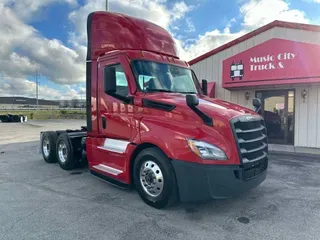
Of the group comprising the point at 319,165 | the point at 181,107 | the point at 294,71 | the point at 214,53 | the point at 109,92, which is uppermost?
the point at 214,53

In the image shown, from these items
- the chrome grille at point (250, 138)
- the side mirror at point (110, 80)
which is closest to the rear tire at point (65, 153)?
the side mirror at point (110, 80)

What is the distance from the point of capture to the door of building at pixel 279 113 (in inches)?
404

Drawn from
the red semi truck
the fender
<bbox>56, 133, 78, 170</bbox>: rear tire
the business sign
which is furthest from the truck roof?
the business sign

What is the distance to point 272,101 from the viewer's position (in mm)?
10719

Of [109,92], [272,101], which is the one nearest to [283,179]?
[109,92]

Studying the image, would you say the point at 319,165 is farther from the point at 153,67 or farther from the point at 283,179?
the point at 153,67

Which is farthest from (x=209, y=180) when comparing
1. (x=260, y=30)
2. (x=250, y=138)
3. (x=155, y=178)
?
(x=260, y=30)

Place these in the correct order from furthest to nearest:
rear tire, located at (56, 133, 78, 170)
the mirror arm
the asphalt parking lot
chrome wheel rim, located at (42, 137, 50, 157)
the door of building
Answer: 1. the door of building
2. chrome wheel rim, located at (42, 137, 50, 157)
3. rear tire, located at (56, 133, 78, 170)
4. the mirror arm
5. the asphalt parking lot

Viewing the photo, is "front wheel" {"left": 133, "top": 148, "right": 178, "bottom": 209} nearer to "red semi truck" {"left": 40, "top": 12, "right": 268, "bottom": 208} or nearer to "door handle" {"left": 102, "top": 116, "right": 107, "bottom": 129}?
"red semi truck" {"left": 40, "top": 12, "right": 268, "bottom": 208}

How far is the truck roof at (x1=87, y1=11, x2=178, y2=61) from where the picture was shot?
5004 mm

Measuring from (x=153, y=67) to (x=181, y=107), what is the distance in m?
1.26

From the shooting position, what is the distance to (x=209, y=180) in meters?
3.30

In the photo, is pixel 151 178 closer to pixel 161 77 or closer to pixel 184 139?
pixel 184 139

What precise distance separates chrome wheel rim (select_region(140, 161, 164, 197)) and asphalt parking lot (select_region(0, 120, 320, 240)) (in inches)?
11.5
